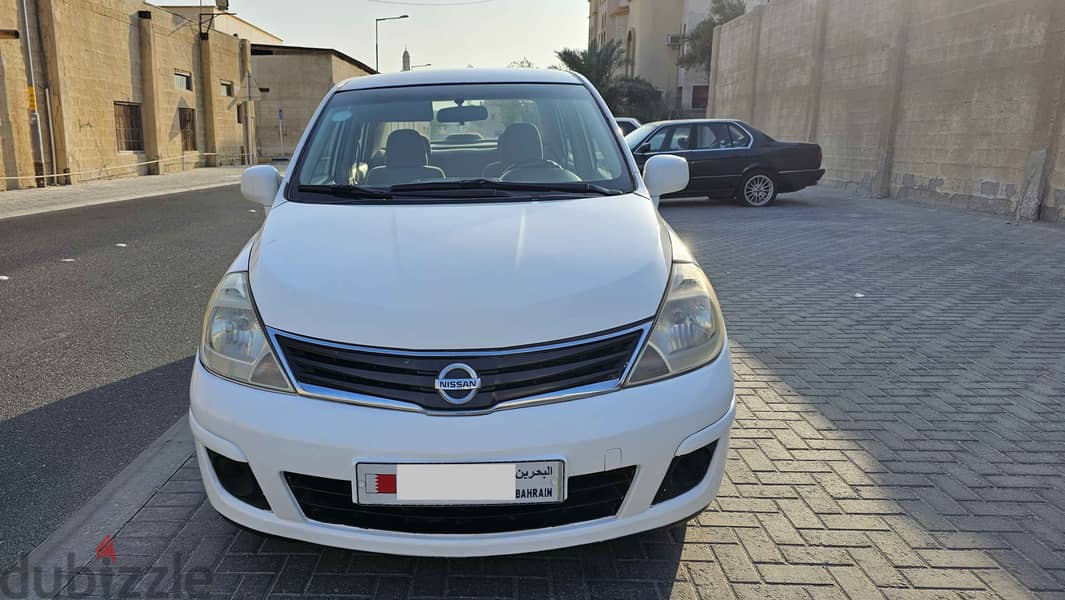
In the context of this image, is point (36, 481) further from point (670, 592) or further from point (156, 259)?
point (156, 259)

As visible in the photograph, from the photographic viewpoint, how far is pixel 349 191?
3.24 metres

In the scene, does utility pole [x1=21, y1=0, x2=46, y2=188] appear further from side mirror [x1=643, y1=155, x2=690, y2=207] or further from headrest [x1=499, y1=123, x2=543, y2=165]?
side mirror [x1=643, y1=155, x2=690, y2=207]

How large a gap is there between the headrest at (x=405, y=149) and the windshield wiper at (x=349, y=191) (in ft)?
1.11

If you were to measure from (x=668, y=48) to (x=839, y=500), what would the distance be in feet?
184

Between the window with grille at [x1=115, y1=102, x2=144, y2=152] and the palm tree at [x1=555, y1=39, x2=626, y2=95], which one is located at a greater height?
the palm tree at [x1=555, y1=39, x2=626, y2=95]

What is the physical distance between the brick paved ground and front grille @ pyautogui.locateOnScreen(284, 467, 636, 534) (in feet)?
1.04

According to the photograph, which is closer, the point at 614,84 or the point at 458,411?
the point at 458,411

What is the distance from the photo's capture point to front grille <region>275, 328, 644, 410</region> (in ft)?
7.13

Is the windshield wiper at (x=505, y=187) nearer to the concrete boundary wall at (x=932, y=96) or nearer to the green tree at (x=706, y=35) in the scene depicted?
the concrete boundary wall at (x=932, y=96)

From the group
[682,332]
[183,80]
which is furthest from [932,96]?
[183,80]

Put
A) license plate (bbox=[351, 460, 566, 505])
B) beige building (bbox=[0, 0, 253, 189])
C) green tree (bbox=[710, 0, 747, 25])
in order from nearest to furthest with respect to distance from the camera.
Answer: license plate (bbox=[351, 460, 566, 505]) < beige building (bbox=[0, 0, 253, 189]) < green tree (bbox=[710, 0, 747, 25])

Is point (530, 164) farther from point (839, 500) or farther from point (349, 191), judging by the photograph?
point (839, 500)

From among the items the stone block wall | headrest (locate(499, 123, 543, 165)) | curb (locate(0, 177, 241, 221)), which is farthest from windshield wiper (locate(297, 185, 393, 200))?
the stone block wall

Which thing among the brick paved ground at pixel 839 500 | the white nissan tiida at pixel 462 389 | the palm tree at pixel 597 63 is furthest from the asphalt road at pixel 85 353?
the palm tree at pixel 597 63
